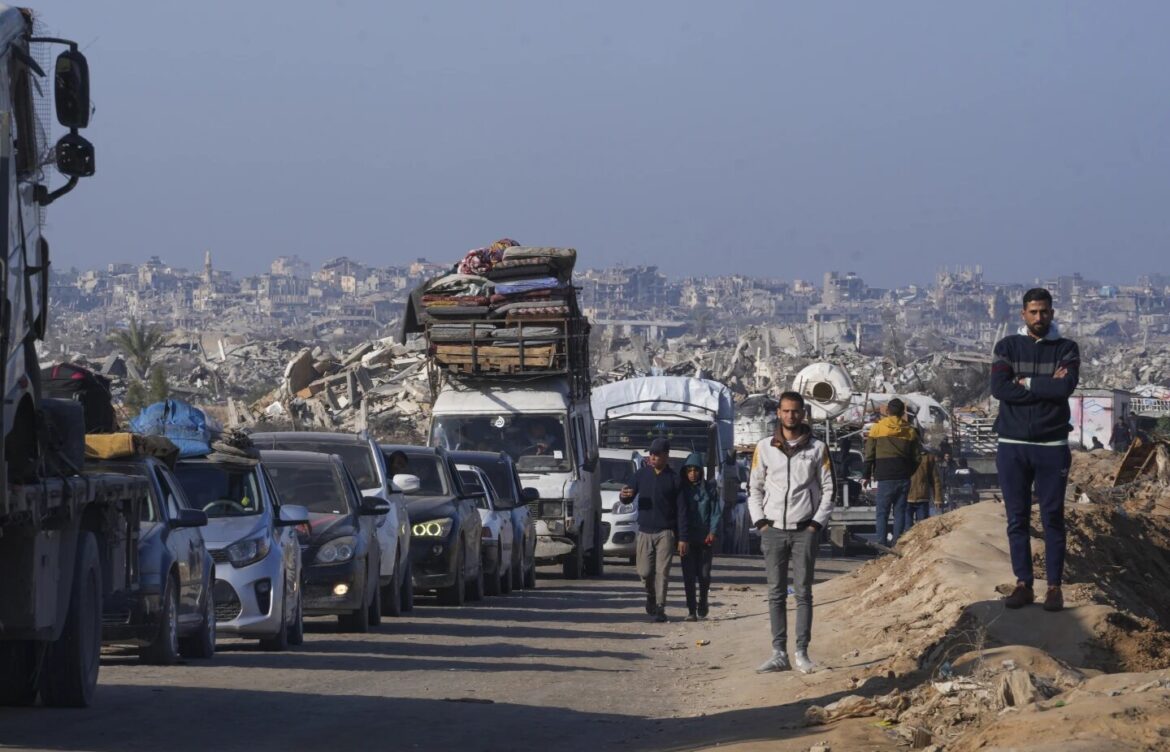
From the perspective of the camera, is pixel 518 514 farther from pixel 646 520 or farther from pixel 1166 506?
pixel 1166 506

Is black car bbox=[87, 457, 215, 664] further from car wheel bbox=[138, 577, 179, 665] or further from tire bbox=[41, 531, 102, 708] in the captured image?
tire bbox=[41, 531, 102, 708]

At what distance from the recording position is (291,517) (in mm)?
16359

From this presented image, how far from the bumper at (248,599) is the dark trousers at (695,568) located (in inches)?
221

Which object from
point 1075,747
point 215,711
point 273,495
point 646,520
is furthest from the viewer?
point 646,520

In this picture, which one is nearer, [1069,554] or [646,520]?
[1069,554]

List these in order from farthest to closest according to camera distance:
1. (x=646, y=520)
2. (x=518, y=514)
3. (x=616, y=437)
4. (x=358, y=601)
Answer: (x=616, y=437), (x=518, y=514), (x=646, y=520), (x=358, y=601)

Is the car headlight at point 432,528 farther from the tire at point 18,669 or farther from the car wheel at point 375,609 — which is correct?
the tire at point 18,669

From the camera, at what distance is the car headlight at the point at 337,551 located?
58.2 ft

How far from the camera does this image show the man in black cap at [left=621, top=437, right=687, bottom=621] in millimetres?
19859

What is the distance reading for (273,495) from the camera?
54.6 feet

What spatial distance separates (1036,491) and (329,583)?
7.14 metres

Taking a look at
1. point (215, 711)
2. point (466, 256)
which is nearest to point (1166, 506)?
point (466, 256)

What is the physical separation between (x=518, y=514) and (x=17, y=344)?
1629 cm

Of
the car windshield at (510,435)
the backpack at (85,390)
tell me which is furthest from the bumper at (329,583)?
the car windshield at (510,435)
